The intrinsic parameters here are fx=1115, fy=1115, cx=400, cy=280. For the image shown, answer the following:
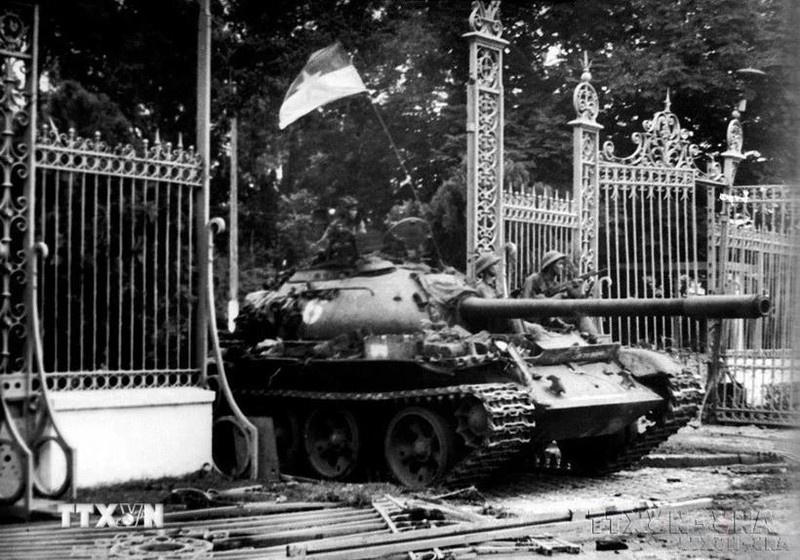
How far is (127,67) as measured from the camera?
1055cm

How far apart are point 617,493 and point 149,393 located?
4.15 meters

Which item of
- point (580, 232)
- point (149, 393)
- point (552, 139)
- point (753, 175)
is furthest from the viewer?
point (552, 139)

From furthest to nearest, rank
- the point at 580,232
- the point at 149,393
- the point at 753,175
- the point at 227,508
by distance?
the point at 753,175 → the point at 580,232 → the point at 149,393 → the point at 227,508

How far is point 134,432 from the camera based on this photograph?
8523mm

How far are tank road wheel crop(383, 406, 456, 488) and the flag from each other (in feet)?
10.0

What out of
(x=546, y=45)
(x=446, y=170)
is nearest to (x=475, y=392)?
(x=546, y=45)

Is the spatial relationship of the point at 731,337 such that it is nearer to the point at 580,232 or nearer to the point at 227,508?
the point at 580,232

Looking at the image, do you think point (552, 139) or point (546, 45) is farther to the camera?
point (552, 139)

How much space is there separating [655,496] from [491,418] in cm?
170

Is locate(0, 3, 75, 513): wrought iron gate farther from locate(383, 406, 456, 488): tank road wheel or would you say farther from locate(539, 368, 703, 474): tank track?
locate(539, 368, 703, 474): tank track

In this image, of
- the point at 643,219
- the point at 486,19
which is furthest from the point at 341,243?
the point at 643,219

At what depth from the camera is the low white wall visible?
815 centimetres

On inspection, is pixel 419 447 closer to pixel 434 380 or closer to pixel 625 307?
pixel 434 380

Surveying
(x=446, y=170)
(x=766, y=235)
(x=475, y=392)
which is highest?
(x=446, y=170)
